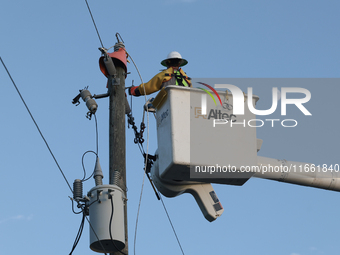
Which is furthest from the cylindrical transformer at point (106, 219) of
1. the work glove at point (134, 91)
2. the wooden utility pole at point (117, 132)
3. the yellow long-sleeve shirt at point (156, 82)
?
the yellow long-sleeve shirt at point (156, 82)

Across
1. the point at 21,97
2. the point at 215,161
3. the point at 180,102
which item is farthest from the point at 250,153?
the point at 21,97

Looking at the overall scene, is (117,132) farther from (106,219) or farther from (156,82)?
(156,82)

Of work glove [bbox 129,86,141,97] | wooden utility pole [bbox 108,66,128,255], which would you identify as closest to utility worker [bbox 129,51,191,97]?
work glove [bbox 129,86,141,97]

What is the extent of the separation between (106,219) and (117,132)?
49.6 inches

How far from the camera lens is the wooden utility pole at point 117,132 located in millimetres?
7273

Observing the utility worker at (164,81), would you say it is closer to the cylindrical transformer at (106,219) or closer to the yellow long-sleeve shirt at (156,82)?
the yellow long-sleeve shirt at (156,82)

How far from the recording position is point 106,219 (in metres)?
6.66

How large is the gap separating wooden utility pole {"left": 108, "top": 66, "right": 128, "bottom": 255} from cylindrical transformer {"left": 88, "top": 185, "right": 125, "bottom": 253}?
0.87ft

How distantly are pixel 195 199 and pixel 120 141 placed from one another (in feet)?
4.98

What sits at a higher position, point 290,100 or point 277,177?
point 290,100

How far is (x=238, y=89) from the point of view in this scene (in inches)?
320

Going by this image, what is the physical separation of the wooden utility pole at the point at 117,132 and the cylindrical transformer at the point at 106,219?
0.87 feet

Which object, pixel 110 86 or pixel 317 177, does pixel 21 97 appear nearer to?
pixel 110 86

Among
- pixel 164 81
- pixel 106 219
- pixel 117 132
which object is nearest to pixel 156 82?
pixel 164 81
